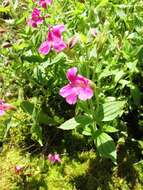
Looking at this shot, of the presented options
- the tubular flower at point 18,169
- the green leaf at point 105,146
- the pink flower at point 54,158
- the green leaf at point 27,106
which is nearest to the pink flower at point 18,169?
the tubular flower at point 18,169

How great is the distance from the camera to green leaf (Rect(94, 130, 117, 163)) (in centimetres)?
229

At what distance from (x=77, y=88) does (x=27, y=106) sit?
71 centimetres

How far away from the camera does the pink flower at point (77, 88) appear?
6.63ft

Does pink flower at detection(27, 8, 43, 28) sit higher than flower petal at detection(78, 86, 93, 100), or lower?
higher

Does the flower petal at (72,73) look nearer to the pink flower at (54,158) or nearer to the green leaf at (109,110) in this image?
the green leaf at (109,110)

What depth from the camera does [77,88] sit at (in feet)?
6.68

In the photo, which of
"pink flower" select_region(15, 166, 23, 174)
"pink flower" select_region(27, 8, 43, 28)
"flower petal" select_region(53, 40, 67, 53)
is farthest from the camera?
"pink flower" select_region(27, 8, 43, 28)

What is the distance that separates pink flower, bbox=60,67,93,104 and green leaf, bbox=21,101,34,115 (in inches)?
26.0

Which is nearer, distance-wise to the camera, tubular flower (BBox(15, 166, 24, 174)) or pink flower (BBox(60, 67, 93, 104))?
pink flower (BBox(60, 67, 93, 104))

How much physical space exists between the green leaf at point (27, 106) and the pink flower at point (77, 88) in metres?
0.66

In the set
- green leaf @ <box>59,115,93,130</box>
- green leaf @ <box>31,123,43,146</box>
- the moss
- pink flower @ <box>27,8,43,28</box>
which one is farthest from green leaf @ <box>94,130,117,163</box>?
pink flower @ <box>27,8,43,28</box>

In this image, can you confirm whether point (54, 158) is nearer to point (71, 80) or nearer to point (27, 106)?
point (27, 106)

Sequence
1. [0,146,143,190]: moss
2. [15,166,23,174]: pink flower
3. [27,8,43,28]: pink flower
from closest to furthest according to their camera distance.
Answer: [0,146,143,190]: moss → [15,166,23,174]: pink flower → [27,8,43,28]: pink flower

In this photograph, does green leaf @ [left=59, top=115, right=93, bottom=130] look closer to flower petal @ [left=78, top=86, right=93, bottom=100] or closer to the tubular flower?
flower petal @ [left=78, top=86, right=93, bottom=100]
